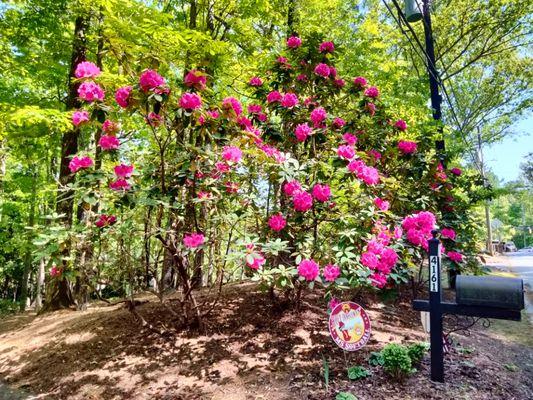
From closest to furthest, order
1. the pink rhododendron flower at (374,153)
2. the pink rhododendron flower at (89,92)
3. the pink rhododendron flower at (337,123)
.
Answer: the pink rhododendron flower at (89,92) → the pink rhododendron flower at (337,123) → the pink rhododendron flower at (374,153)

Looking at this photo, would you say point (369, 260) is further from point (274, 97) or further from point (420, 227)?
point (274, 97)

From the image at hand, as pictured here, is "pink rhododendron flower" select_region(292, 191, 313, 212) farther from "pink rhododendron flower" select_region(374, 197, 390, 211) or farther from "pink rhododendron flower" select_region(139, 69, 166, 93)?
"pink rhododendron flower" select_region(139, 69, 166, 93)

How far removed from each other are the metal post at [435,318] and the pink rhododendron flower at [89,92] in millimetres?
3504

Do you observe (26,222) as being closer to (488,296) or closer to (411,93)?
(411,93)

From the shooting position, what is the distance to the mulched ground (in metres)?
3.29

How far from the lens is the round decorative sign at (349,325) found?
3.27 meters

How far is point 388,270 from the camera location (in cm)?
353

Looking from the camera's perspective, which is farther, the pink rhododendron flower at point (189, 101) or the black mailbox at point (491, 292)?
the pink rhododendron flower at point (189, 101)

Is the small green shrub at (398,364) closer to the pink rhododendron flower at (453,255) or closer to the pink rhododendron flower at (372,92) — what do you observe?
the pink rhododendron flower at (453,255)

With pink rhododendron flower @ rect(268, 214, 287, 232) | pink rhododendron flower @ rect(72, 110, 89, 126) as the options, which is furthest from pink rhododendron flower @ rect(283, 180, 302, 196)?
pink rhododendron flower @ rect(72, 110, 89, 126)

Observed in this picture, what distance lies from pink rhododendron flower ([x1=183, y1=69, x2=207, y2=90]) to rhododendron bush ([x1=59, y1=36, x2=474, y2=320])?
0.04 feet

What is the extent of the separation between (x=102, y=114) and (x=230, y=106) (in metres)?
1.31

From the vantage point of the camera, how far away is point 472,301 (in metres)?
3.08

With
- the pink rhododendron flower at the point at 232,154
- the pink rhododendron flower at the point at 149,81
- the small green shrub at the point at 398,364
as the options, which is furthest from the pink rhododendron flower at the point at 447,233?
the pink rhododendron flower at the point at 149,81
